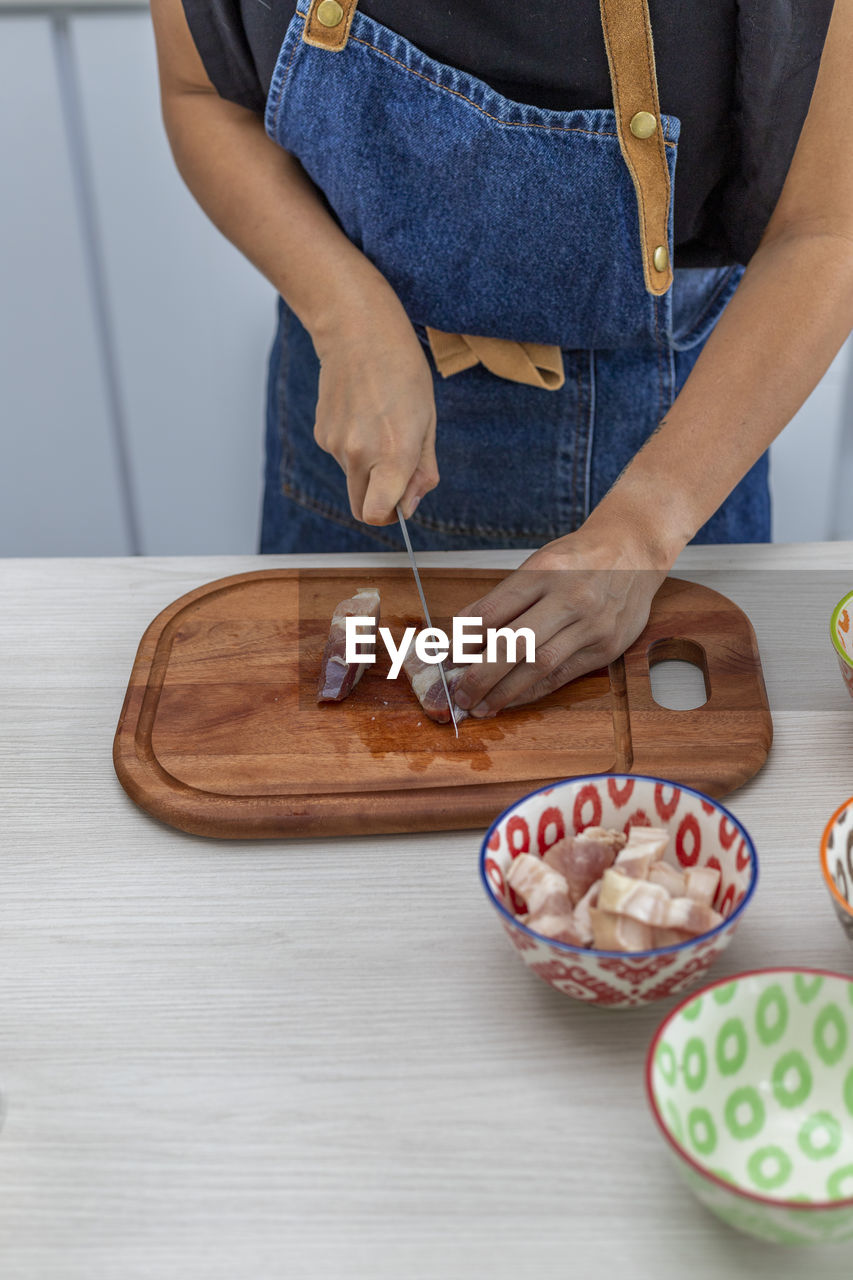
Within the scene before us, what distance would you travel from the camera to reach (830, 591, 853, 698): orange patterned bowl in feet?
3.16

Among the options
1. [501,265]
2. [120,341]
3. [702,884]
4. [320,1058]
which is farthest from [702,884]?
[120,341]

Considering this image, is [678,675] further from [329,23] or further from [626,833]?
[329,23]

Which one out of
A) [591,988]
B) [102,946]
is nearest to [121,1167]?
[102,946]

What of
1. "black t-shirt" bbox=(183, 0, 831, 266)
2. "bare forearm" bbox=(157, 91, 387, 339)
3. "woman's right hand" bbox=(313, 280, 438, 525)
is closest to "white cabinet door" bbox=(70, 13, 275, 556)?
"bare forearm" bbox=(157, 91, 387, 339)

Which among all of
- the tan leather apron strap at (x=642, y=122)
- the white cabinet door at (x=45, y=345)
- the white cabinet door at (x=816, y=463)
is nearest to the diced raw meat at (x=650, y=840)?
the tan leather apron strap at (x=642, y=122)

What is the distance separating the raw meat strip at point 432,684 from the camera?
1.02m

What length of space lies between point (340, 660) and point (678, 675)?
13.1 inches

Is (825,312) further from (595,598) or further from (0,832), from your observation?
(0,832)

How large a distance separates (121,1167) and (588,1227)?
10.6 inches

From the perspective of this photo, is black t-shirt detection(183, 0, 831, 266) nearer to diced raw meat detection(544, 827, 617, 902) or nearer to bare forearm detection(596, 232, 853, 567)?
bare forearm detection(596, 232, 853, 567)

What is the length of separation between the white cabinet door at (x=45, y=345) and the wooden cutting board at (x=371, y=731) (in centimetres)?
145

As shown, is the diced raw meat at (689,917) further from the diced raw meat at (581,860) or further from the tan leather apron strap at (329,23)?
the tan leather apron strap at (329,23)

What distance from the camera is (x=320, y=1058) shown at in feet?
2.39

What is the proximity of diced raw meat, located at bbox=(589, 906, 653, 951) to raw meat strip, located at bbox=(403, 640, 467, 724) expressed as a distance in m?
0.35
